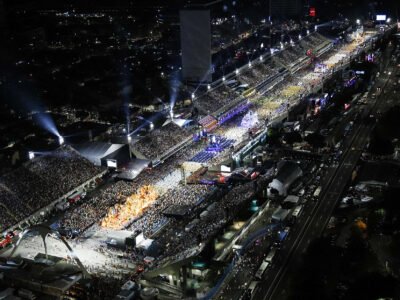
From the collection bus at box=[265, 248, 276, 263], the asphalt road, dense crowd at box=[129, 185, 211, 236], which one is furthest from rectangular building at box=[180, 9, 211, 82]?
bus at box=[265, 248, 276, 263]

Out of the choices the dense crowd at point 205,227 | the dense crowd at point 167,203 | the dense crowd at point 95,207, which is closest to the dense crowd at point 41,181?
the dense crowd at point 95,207

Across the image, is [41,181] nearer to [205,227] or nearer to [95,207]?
[95,207]

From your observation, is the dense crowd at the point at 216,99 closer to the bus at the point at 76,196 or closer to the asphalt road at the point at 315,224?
the asphalt road at the point at 315,224

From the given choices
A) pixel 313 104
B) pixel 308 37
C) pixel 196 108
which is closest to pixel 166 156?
pixel 196 108

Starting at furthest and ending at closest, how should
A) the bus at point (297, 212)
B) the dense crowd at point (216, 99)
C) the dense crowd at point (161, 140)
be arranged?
1. the dense crowd at point (216, 99)
2. the dense crowd at point (161, 140)
3. the bus at point (297, 212)

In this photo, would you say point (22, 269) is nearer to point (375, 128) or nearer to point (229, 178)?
point (229, 178)

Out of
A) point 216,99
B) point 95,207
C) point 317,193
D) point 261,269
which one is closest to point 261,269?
point 261,269

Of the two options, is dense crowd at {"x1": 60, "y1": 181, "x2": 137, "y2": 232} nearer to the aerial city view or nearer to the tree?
the aerial city view
